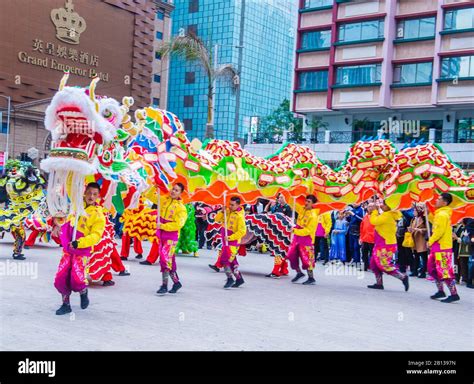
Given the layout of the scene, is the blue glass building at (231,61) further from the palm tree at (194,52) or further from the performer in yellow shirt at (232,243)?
the performer in yellow shirt at (232,243)

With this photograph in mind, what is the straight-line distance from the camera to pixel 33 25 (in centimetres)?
3166

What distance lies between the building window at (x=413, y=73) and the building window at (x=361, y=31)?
2.08 meters

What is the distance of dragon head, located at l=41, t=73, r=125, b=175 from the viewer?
22.6 feet

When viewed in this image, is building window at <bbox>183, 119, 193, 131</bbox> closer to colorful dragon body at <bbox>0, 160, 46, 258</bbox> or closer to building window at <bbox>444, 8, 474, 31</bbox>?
building window at <bbox>444, 8, 474, 31</bbox>

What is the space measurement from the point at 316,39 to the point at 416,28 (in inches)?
240

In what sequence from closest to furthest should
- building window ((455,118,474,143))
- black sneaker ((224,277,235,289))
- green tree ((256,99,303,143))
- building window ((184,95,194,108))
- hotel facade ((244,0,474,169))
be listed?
black sneaker ((224,277,235,289)), building window ((455,118,474,143)), hotel facade ((244,0,474,169)), green tree ((256,99,303,143)), building window ((184,95,194,108))

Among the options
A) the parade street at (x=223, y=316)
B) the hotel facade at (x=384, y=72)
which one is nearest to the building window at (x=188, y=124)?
the hotel facade at (x=384, y=72)

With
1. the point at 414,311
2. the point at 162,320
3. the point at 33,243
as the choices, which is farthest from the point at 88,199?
the point at 33,243

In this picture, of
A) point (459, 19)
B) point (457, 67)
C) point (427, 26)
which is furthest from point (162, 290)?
point (427, 26)

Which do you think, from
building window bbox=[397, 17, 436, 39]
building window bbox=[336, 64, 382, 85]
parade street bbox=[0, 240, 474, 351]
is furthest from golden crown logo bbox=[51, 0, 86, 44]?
parade street bbox=[0, 240, 474, 351]

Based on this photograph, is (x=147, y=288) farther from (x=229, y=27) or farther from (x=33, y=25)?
(x=229, y=27)

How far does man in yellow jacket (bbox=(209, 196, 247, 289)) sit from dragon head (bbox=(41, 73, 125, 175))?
2957mm

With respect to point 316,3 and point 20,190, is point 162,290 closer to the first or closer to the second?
point 20,190

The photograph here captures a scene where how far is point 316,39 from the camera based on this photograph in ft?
118
